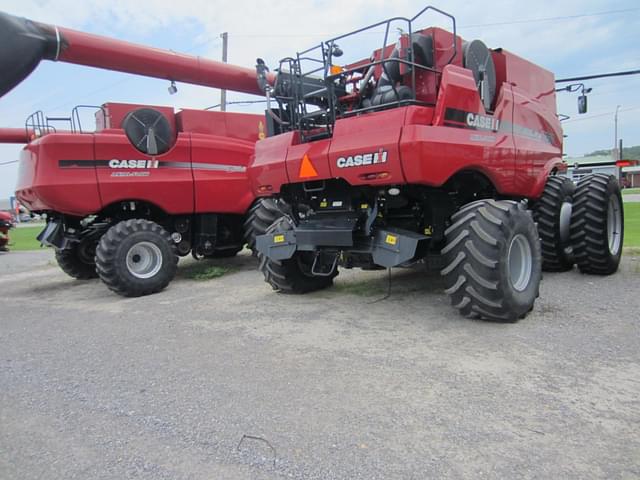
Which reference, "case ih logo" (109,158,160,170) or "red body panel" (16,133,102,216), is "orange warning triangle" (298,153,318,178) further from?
"red body panel" (16,133,102,216)

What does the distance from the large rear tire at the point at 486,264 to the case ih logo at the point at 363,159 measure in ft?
3.16

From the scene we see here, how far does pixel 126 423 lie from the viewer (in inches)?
117

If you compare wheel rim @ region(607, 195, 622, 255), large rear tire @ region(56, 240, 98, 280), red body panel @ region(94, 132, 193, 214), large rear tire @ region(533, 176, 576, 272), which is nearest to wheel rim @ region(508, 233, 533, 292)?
large rear tire @ region(533, 176, 576, 272)

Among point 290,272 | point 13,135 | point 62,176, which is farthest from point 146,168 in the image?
point 13,135

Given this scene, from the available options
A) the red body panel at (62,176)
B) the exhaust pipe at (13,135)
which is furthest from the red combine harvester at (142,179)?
the exhaust pipe at (13,135)

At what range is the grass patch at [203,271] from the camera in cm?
867

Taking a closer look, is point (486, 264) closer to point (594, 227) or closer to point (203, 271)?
point (594, 227)

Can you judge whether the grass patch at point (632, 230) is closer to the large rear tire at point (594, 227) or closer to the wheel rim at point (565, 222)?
the large rear tire at point (594, 227)

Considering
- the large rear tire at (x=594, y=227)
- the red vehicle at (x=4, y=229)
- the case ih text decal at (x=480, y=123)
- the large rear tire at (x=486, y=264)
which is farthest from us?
the red vehicle at (x=4, y=229)

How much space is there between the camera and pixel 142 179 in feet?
25.9

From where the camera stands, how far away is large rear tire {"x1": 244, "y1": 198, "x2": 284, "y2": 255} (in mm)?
8141

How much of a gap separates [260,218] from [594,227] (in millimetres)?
4954

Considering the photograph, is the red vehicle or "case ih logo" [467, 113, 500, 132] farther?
the red vehicle

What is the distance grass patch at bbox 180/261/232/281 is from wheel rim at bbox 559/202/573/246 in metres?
5.47
